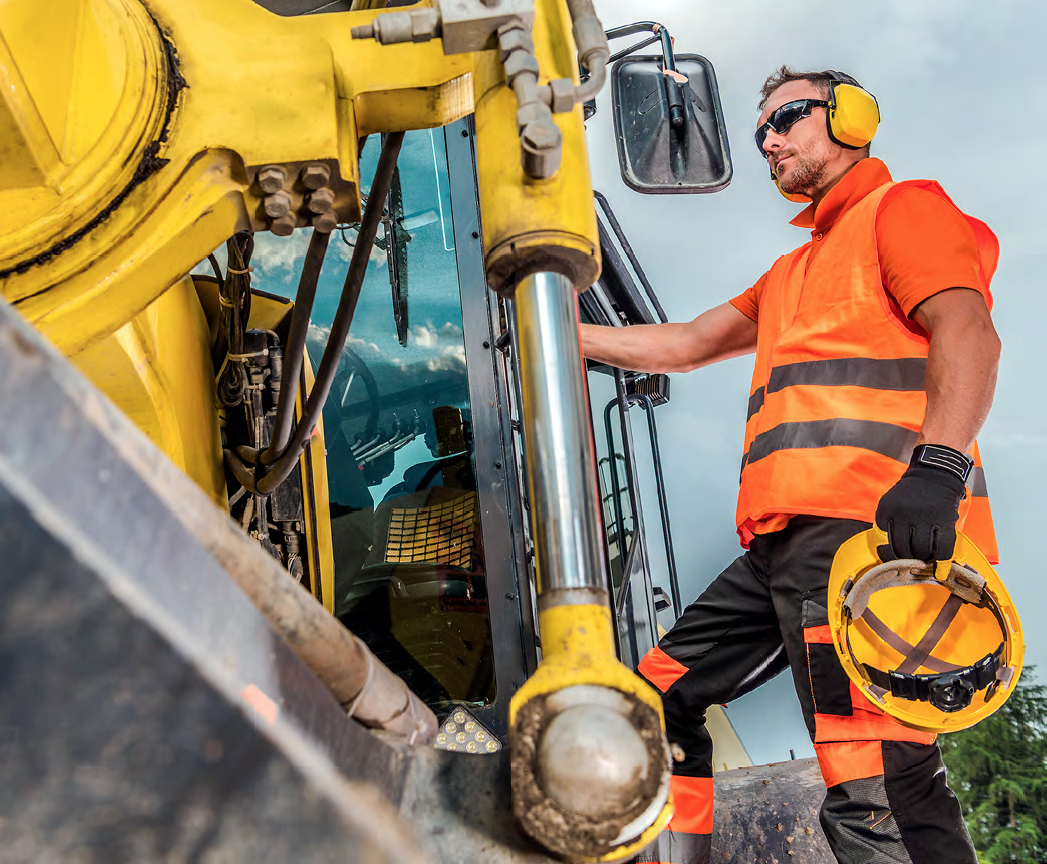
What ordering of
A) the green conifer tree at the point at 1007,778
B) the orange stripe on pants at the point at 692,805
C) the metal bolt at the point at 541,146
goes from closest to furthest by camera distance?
the metal bolt at the point at 541,146
the orange stripe on pants at the point at 692,805
the green conifer tree at the point at 1007,778

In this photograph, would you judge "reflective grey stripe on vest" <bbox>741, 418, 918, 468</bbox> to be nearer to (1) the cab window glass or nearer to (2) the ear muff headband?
(2) the ear muff headband

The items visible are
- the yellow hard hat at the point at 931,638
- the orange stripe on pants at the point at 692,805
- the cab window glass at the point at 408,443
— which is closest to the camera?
the yellow hard hat at the point at 931,638

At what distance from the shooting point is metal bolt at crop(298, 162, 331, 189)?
107 cm

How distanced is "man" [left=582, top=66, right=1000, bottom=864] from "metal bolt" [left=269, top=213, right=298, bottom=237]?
1179 mm

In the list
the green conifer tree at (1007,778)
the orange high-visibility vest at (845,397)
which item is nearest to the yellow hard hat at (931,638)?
the orange high-visibility vest at (845,397)

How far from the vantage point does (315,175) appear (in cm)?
108

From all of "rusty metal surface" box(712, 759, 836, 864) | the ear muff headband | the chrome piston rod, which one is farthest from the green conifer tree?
the chrome piston rod

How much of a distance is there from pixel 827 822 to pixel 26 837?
1.72 m

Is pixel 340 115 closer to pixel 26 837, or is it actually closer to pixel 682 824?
pixel 26 837

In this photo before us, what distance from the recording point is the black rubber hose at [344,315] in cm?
135

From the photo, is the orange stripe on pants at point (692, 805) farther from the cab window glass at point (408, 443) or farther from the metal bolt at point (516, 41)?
the metal bolt at point (516, 41)

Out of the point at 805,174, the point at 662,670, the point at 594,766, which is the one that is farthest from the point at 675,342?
the point at 594,766

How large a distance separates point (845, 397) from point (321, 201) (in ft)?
4.37

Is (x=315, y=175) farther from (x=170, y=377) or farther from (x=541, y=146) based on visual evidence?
(x=170, y=377)
